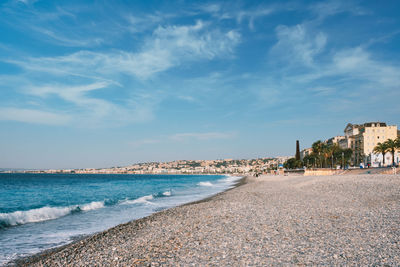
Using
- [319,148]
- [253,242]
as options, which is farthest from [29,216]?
[319,148]

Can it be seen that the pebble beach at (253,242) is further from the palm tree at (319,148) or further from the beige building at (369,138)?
the beige building at (369,138)

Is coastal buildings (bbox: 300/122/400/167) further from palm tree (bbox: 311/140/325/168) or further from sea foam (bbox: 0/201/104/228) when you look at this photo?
sea foam (bbox: 0/201/104/228)

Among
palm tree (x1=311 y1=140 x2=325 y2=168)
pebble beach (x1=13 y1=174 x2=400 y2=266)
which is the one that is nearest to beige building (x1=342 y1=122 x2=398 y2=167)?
palm tree (x1=311 y1=140 x2=325 y2=168)

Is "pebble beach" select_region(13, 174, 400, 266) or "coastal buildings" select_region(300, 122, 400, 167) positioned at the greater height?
"coastal buildings" select_region(300, 122, 400, 167)

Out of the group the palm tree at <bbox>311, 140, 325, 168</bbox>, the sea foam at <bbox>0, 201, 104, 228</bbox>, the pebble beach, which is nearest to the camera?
the pebble beach

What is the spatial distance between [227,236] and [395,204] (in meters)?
9.22

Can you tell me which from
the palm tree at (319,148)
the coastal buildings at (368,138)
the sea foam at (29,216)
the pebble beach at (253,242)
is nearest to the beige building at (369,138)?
the coastal buildings at (368,138)


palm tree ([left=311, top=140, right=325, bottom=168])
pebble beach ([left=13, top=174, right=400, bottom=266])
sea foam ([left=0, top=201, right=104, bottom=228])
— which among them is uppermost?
palm tree ([left=311, top=140, right=325, bottom=168])

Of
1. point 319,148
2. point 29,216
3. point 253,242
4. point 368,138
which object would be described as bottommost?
point 29,216

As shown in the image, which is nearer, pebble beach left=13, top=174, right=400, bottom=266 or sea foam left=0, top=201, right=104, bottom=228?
pebble beach left=13, top=174, right=400, bottom=266

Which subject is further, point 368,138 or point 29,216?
point 368,138

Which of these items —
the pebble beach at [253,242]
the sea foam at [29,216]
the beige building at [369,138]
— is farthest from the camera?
the beige building at [369,138]

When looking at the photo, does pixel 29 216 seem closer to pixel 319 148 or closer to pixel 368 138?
pixel 319 148

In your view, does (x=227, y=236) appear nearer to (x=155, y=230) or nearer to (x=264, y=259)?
(x=264, y=259)
